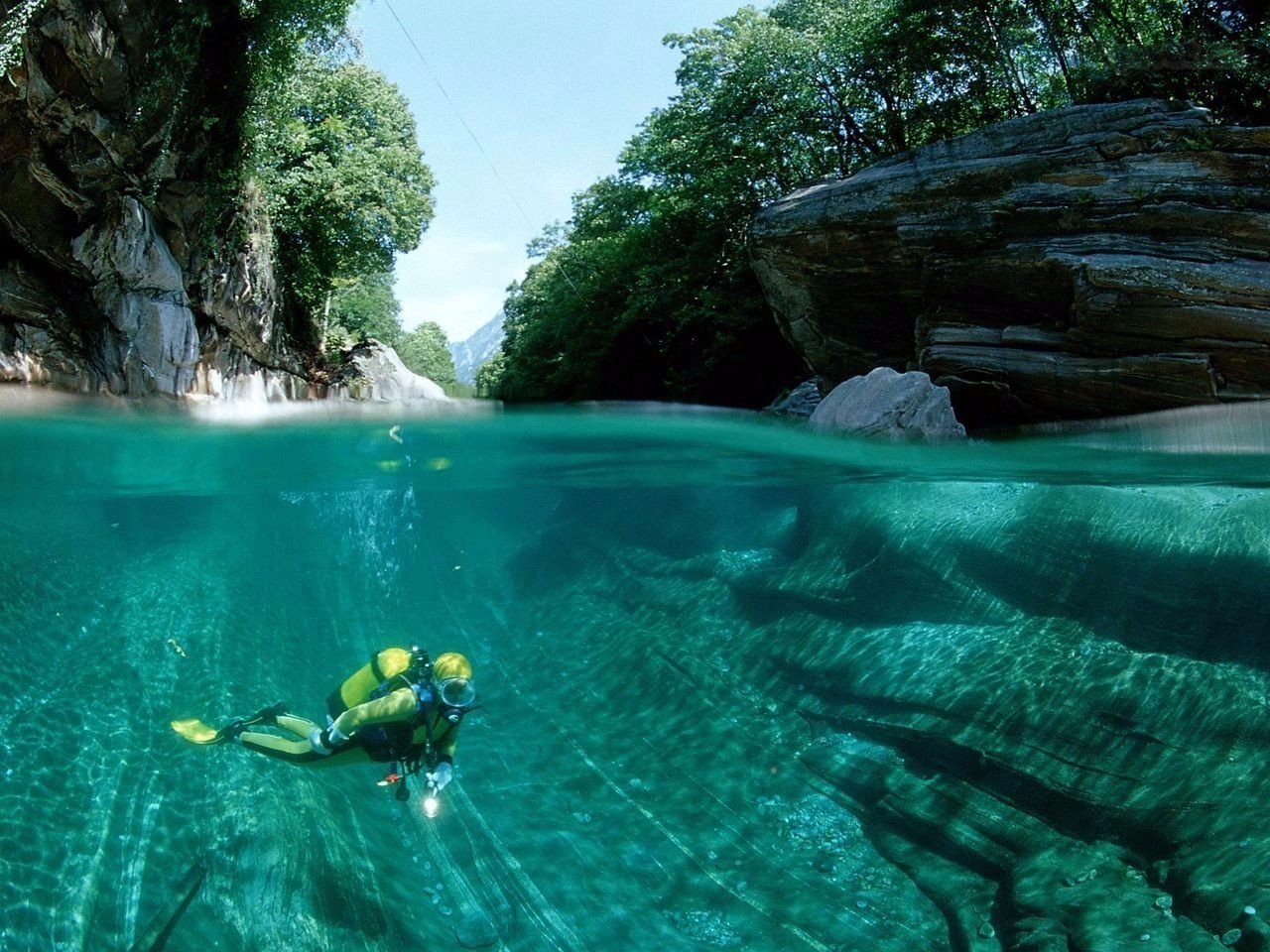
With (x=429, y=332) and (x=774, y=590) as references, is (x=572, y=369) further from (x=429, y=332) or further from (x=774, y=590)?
(x=429, y=332)

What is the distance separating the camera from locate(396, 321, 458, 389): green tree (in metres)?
63.0

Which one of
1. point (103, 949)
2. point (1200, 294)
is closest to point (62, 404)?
point (103, 949)

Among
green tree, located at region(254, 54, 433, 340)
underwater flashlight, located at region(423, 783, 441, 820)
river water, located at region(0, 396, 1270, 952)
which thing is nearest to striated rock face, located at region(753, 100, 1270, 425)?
river water, located at region(0, 396, 1270, 952)

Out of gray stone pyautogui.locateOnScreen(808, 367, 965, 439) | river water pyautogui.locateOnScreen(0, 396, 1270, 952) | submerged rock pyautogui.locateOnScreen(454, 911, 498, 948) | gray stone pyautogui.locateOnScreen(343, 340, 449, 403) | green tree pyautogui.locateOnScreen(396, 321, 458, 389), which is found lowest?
submerged rock pyautogui.locateOnScreen(454, 911, 498, 948)

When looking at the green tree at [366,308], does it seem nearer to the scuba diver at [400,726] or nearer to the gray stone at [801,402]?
the gray stone at [801,402]

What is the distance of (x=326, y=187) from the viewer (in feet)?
72.2

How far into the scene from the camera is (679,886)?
6137mm

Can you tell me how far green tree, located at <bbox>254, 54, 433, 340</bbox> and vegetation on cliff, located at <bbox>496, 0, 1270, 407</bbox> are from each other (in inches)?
270

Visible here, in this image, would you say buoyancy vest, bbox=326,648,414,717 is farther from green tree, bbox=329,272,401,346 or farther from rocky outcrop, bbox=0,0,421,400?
green tree, bbox=329,272,401,346

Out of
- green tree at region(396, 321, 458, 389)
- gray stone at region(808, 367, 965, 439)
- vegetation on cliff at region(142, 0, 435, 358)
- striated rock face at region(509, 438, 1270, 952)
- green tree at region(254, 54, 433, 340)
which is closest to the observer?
striated rock face at region(509, 438, 1270, 952)

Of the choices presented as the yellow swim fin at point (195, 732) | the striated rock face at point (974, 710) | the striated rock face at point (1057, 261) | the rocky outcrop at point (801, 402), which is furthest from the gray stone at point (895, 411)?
the yellow swim fin at point (195, 732)

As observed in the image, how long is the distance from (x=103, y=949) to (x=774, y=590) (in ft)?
23.5

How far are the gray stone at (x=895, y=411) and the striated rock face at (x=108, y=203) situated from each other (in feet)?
39.3

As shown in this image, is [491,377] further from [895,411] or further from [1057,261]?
[1057,261]
